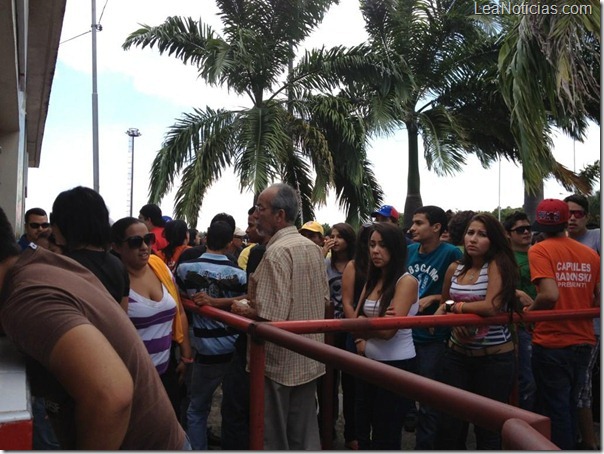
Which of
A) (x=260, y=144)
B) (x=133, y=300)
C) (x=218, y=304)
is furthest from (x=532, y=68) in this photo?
(x=260, y=144)

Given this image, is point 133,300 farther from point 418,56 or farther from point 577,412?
point 418,56

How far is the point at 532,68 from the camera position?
7695mm

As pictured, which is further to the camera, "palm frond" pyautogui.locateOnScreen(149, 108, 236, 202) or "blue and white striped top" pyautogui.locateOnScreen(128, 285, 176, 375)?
"palm frond" pyautogui.locateOnScreen(149, 108, 236, 202)

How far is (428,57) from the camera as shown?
53.1 feet

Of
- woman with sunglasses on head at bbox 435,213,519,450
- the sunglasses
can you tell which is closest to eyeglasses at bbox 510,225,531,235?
woman with sunglasses on head at bbox 435,213,519,450

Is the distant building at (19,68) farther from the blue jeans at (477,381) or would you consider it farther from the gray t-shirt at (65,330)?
the blue jeans at (477,381)

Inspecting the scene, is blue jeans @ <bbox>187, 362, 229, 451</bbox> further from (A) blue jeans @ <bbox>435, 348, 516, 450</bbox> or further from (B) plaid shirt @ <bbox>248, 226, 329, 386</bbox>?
(A) blue jeans @ <bbox>435, 348, 516, 450</bbox>

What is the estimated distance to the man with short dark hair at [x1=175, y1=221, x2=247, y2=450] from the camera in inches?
166

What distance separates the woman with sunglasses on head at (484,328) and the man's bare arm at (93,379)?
253cm

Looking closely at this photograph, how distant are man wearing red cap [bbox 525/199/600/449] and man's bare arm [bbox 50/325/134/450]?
127 inches

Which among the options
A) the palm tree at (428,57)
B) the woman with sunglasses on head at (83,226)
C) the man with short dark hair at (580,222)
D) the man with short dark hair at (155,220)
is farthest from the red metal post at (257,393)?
the palm tree at (428,57)

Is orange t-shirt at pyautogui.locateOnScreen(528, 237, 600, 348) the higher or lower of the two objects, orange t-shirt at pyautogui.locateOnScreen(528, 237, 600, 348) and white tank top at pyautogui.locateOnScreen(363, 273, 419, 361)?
the higher

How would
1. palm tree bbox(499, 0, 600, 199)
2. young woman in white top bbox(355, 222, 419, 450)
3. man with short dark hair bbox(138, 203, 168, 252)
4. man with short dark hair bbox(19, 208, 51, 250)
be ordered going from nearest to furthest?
young woman in white top bbox(355, 222, 419, 450) → man with short dark hair bbox(19, 208, 51, 250) → man with short dark hair bbox(138, 203, 168, 252) → palm tree bbox(499, 0, 600, 199)

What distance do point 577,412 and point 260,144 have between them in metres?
10.2
